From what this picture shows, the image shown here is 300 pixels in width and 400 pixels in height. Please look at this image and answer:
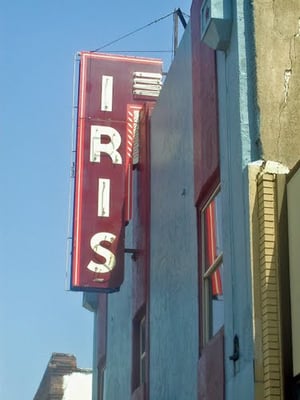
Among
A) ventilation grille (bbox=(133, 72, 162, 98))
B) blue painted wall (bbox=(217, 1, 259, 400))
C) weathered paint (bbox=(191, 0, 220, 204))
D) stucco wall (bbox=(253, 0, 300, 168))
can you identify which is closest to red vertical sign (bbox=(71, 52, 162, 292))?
ventilation grille (bbox=(133, 72, 162, 98))

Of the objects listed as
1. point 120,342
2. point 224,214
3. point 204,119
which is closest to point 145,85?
point 120,342

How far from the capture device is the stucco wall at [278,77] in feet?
33.9

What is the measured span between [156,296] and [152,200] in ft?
5.77

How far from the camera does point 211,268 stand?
11.8 m

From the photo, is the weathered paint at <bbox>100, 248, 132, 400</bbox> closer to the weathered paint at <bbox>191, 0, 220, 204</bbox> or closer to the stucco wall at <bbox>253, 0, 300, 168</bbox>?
the weathered paint at <bbox>191, 0, 220, 204</bbox>

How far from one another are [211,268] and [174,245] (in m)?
2.14

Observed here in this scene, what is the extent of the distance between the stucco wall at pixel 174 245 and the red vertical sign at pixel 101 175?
0.89m

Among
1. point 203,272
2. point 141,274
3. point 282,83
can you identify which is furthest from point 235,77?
point 141,274

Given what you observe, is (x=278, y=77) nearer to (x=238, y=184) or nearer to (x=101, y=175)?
(x=238, y=184)

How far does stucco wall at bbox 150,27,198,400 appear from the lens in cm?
1273

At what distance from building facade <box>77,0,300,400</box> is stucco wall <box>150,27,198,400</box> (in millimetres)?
18

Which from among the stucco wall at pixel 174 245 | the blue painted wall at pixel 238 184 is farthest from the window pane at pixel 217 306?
the blue painted wall at pixel 238 184

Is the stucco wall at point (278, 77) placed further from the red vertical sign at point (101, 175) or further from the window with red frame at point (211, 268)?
the red vertical sign at point (101, 175)

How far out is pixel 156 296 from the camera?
1501cm
